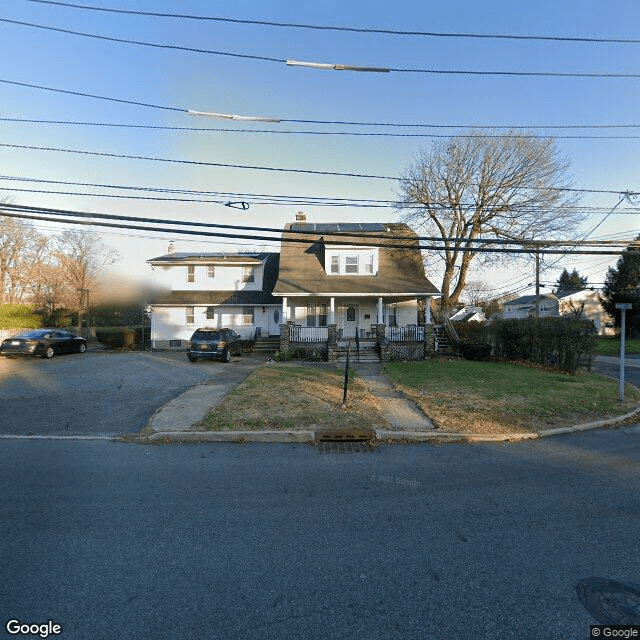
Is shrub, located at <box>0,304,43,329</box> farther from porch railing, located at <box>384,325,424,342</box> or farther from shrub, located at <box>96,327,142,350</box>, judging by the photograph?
porch railing, located at <box>384,325,424,342</box>

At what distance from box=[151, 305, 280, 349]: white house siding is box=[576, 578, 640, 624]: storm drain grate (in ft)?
65.6

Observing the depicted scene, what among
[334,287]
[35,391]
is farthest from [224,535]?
[334,287]

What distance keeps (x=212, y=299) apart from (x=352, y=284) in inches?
348

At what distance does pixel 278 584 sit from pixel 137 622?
0.92 m

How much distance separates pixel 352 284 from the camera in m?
18.8

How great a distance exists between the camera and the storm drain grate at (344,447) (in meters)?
5.46

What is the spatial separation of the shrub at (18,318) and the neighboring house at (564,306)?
41.9m

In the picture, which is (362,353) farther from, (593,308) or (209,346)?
(593,308)

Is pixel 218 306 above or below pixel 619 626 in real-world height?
above

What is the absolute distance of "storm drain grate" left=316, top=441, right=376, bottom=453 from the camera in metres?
5.46

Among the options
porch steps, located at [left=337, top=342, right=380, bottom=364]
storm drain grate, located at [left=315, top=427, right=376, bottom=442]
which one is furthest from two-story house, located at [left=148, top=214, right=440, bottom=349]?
storm drain grate, located at [left=315, top=427, right=376, bottom=442]

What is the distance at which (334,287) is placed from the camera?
18.3 m

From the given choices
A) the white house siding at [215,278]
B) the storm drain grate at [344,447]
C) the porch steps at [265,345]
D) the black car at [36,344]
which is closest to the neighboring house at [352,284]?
the porch steps at [265,345]

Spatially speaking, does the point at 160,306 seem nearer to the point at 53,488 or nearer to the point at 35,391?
the point at 35,391
